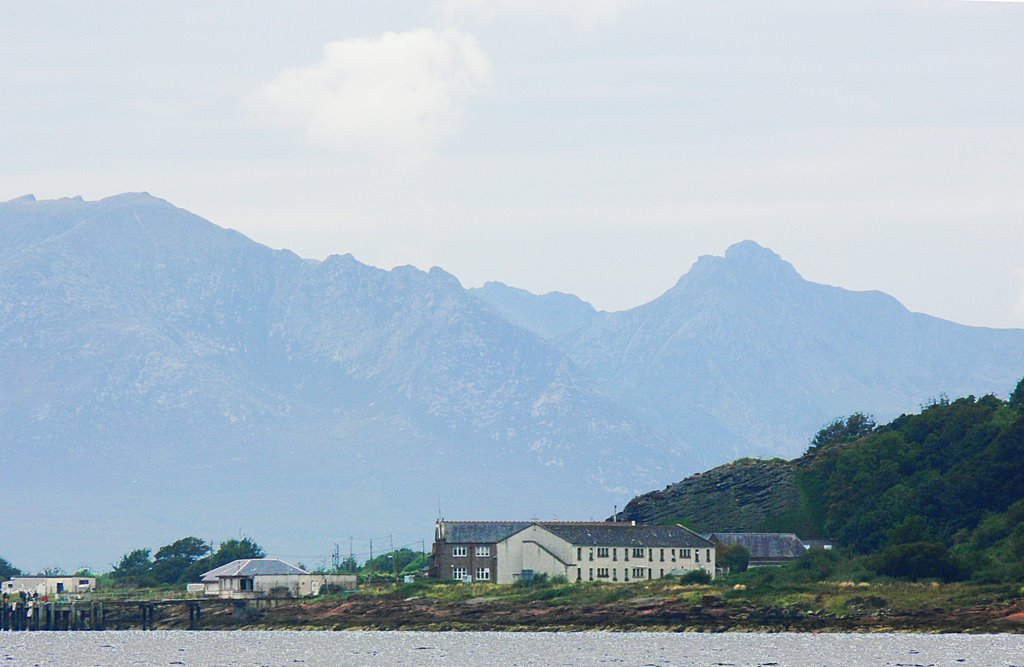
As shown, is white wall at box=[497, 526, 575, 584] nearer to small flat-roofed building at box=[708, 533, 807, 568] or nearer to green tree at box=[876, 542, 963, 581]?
small flat-roofed building at box=[708, 533, 807, 568]

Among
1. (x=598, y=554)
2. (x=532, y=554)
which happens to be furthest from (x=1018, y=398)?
(x=532, y=554)

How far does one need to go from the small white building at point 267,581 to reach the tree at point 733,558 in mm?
31939

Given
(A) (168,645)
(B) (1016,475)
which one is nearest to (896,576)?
(B) (1016,475)

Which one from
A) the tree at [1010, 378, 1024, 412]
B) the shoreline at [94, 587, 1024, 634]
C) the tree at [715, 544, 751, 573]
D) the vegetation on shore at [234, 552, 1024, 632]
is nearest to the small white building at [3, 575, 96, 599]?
the shoreline at [94, 587, 1024, 634]

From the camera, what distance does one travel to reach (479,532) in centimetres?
16862

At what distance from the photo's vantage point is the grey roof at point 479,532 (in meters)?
167

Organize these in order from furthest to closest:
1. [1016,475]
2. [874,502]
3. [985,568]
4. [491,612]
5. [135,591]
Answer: [135,591] → [874,502] → [1016,475] → [491,612] → [985,568]

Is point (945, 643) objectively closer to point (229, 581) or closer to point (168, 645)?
point (168, 645)

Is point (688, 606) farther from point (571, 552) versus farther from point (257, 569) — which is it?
point (257, 569)

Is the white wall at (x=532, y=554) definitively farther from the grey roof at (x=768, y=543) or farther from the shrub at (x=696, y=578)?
the grey roof at (x=768, y=543)

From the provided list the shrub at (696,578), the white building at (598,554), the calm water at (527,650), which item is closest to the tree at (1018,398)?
the white building at (598,554)

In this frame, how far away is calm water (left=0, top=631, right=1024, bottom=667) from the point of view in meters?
105

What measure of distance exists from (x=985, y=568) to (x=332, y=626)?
4988 cm

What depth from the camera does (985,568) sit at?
134 m
